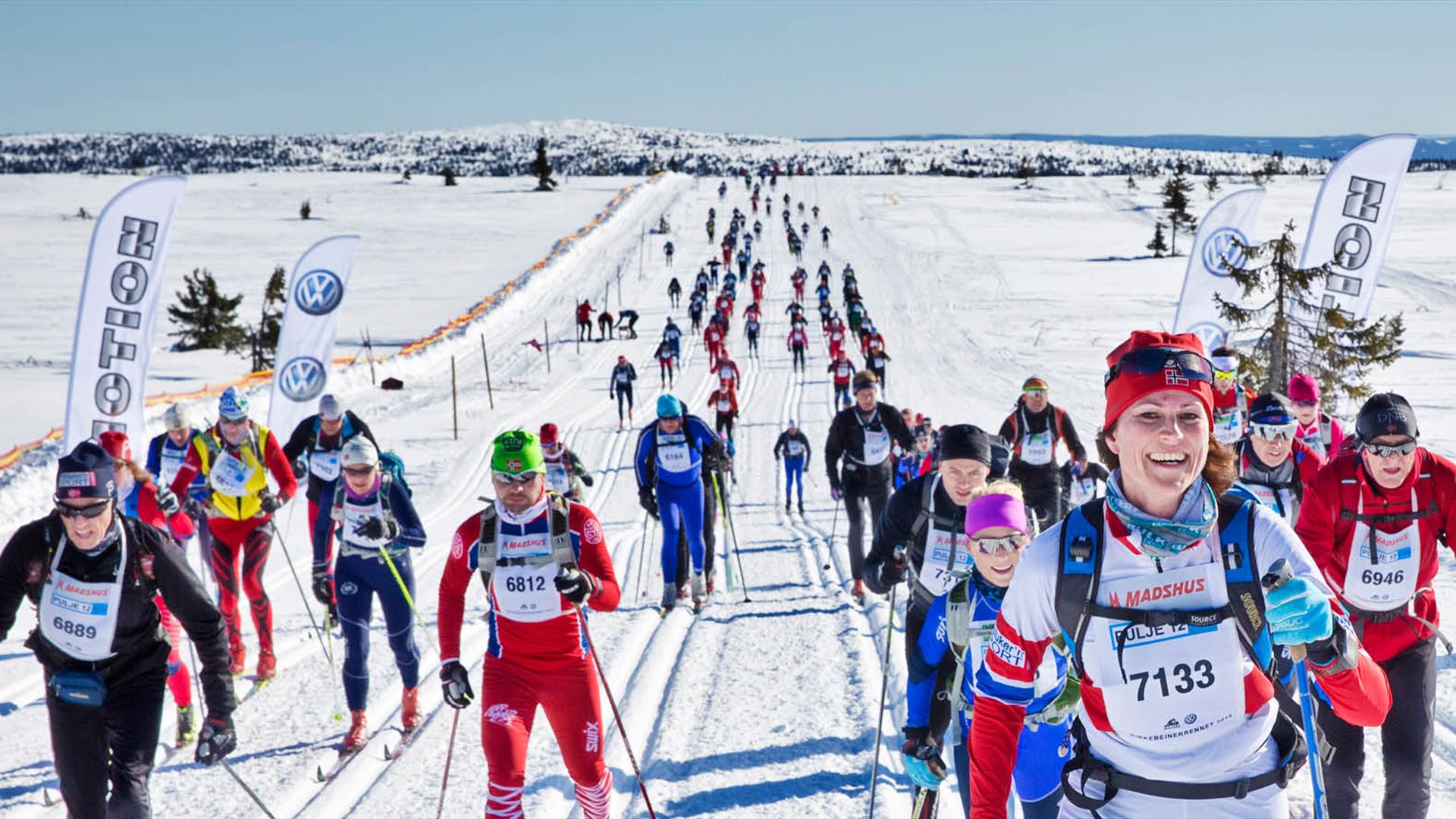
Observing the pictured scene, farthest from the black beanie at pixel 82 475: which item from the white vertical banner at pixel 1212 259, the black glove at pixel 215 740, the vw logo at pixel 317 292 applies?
the white vertical banner at pixel 1212 259

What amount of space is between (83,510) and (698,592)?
6.54 meters

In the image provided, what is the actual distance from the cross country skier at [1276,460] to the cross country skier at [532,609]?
406cm

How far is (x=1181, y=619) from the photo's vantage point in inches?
95.7

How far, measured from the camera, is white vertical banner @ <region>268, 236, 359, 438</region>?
49.0ft

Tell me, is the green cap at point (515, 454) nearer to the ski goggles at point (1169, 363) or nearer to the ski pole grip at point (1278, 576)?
the ski goggles at point (1169, 363)

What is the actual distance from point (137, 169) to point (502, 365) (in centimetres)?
12636

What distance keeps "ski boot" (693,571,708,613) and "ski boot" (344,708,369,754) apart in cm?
388

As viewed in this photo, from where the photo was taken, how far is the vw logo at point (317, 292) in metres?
15.3

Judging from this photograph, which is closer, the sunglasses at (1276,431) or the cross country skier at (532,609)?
the cross country skier at (532,609)

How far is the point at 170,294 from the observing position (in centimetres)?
5012

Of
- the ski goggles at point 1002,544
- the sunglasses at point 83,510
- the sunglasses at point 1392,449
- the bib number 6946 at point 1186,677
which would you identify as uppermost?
the sunglasses at point 1392,449

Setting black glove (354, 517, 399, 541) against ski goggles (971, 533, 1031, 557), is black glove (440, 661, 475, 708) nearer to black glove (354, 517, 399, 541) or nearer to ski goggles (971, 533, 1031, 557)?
black glove (354, 517, 399, 541)

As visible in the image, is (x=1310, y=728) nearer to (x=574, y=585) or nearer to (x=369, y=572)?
(x=574, y=585)

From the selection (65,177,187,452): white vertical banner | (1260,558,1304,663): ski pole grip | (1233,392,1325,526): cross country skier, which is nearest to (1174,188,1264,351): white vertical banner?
(1233,392,1325,526): cross country skier
